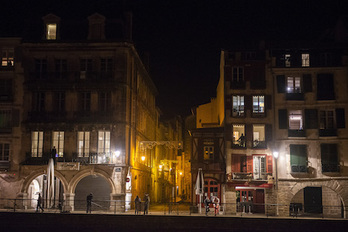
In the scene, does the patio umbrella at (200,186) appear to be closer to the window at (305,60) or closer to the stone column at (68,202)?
the stone column at (68,202)

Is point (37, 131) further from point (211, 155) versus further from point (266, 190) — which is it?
point (266, 190)

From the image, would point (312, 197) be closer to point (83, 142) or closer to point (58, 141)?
point (83, 142)

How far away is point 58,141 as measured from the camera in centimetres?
3800

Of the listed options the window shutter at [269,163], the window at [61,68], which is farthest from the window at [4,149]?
the window shutter at [269,163]

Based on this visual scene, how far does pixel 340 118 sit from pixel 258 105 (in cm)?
707

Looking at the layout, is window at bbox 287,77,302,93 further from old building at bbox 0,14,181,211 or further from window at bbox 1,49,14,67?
window at bbox 1,49,14,67

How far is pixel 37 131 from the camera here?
125ft

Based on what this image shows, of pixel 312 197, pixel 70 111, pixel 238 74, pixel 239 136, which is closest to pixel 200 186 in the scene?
pixel 239 136

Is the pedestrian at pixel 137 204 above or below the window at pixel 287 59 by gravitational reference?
below

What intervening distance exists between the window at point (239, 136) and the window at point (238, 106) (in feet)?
4.00

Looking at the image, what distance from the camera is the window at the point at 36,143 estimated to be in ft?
125

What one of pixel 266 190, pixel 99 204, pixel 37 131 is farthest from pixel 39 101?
pixel 266 190

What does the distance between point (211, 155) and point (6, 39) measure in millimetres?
21448

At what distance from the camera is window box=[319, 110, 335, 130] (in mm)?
37438
